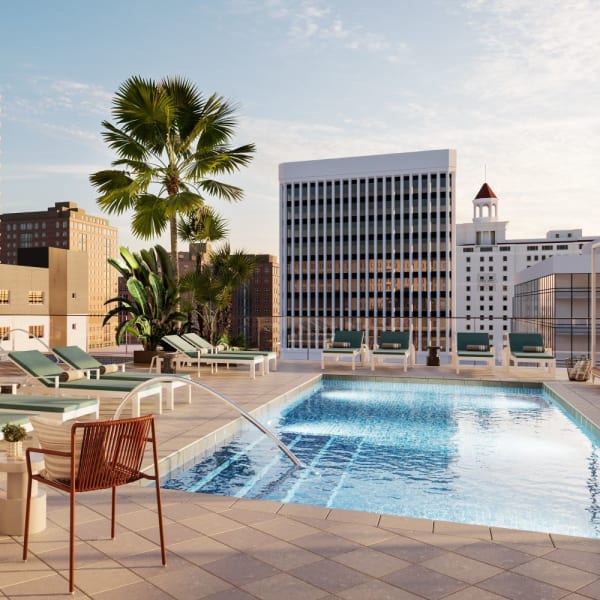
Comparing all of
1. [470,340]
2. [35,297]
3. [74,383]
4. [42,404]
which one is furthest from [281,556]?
[35,297]

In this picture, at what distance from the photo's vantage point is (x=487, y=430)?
7363 millimetres

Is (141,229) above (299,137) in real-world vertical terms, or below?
below

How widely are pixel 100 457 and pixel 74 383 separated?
461 centimetres

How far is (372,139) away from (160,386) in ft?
78.6

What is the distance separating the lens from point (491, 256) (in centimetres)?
12138

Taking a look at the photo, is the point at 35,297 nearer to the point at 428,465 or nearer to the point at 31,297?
the point at 31,297

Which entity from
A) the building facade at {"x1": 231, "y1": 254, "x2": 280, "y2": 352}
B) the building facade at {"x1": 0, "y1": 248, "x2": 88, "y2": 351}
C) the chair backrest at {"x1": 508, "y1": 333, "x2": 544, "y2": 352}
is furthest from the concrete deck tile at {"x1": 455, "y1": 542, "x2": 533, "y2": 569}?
the building facade at {"x1": 0, "y1": 248, "x2": 88, "y2": 351}

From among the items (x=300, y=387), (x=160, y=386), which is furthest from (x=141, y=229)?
(x=160, y=386)

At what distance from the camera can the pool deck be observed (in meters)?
2.69

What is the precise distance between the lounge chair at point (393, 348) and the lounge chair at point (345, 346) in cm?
41

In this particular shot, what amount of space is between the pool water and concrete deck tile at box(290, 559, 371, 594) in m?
1.70

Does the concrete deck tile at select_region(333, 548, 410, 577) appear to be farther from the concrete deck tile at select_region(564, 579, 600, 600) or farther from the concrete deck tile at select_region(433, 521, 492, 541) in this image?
the concrete deck tile at select_region(564, 579, 600, 600)

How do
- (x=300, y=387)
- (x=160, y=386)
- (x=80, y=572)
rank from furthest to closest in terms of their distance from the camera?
1. (x=300, y=387)
2. (x=160, y=386)
3. (x=80, y=572)

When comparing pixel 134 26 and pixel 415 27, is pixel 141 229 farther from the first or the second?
pixel 415 27
